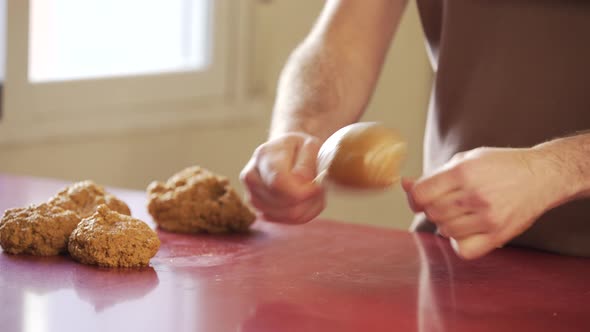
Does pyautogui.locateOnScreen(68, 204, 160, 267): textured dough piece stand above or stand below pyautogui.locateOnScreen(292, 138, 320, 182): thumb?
below

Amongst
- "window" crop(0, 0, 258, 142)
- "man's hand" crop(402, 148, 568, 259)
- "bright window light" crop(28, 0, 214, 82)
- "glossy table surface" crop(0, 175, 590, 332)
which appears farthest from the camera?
"bright window light" crop(28, 0, 214, 82)

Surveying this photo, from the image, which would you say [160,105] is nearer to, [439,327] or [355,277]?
[355,277]

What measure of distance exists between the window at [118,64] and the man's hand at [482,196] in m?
1.71

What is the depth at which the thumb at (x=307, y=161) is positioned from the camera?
1.45 m

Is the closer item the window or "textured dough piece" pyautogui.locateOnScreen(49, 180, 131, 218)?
"textured dough piece" pyautogui.locateOnScreen(49, 180, 131, 218)

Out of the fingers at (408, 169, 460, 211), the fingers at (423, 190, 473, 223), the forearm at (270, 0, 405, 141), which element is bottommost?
the fingers at (423, 190, 473, 223)

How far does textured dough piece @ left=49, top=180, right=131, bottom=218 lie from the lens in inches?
59.7

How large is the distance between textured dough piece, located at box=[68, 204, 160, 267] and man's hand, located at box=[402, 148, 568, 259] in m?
0.37

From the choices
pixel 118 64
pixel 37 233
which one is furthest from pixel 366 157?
pixel 118 64

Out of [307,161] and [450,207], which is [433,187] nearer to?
[450,207]

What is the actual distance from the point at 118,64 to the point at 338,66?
4.58ft

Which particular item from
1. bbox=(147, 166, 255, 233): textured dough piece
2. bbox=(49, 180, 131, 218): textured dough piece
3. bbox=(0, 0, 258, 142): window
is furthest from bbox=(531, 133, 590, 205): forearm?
bbox=(0, 0, 258, 142): window

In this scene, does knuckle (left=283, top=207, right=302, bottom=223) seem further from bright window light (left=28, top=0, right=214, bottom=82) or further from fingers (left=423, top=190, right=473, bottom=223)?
bright window light (left=28, top=0, right=214, bottom=82)

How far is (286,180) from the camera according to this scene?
4.74 feet
